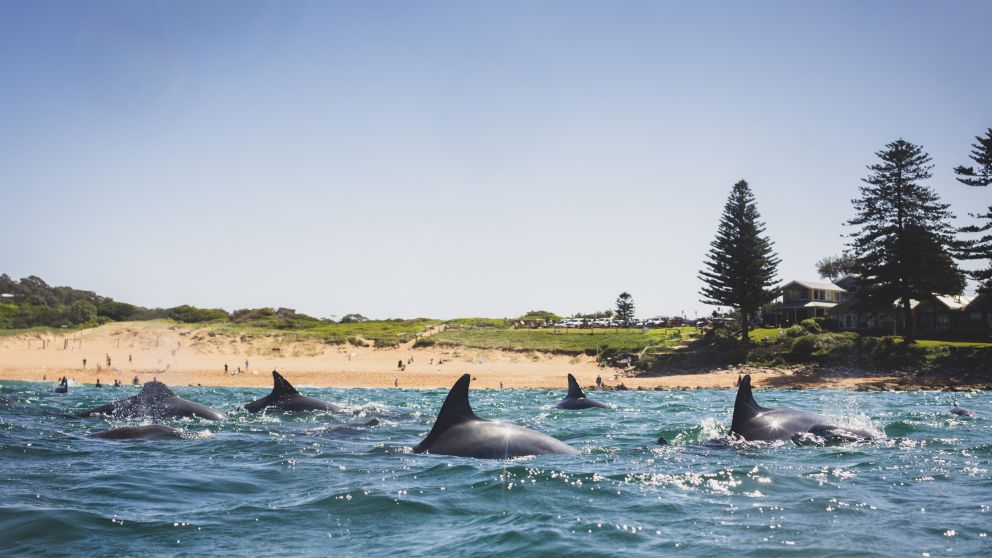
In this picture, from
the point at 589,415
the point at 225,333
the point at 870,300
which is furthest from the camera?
the point at 225,333

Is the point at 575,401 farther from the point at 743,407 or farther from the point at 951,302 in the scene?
the point at 951,302

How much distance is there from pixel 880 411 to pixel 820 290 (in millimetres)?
67242

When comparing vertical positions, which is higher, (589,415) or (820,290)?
(820,290)

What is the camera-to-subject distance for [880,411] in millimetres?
28000

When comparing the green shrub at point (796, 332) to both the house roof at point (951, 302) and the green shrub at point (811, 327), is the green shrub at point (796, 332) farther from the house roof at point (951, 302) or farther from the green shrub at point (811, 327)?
the house roof at point (951, 302)

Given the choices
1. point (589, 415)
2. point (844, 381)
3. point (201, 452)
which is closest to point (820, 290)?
point (844, 381)

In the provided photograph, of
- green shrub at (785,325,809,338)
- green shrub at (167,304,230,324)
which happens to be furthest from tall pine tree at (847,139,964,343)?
green shrub at (167,304,230,324)

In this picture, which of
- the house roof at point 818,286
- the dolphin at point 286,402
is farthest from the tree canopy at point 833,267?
the dolphin at point 286,402

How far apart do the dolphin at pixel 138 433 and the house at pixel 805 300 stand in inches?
3101

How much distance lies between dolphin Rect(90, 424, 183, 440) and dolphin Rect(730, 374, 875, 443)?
37.6ft

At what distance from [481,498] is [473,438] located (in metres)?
3.08

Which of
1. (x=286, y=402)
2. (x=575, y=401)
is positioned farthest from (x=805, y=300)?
(x=286, y=402)

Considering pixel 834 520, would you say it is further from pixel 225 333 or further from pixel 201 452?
pixel 225 333

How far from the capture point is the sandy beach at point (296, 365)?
53.7 m
